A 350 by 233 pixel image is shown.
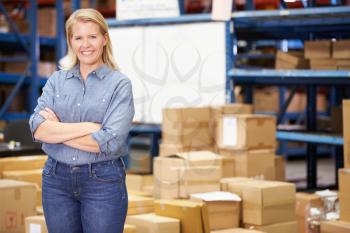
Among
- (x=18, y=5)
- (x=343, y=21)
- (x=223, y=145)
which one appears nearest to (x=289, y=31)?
(x=343, y=21)

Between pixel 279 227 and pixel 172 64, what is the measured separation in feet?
7.16

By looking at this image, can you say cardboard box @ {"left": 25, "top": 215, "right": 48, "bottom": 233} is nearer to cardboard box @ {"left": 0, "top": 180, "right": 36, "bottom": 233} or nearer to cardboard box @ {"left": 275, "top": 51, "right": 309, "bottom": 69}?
cardboard box @ {"left": 0, "top": 180, "right": 36, "bottom": 233}

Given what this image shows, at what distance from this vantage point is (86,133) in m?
3.00

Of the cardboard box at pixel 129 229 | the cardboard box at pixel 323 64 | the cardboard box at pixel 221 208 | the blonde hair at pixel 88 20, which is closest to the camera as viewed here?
the blonde hair at pixel 88 20

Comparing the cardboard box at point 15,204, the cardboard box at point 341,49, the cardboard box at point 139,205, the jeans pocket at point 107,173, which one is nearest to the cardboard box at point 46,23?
the cardboard box at point 341,49

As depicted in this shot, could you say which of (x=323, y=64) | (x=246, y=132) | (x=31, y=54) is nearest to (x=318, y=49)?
(x=323, y=64)

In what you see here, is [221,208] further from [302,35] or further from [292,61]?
[302,35]

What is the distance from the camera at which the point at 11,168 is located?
538cm

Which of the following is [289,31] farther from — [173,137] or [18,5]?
[18,5]

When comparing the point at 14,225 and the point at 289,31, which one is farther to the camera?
the point at 289,31

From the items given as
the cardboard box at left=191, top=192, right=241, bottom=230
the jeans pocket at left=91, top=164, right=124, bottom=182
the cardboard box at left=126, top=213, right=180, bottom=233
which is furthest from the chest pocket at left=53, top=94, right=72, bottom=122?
the cardboard box at left=191, top=192, right=241, bottom=230

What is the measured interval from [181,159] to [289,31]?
261 centimetres

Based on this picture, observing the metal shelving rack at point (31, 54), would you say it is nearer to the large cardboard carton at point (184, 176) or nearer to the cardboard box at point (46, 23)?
the cardboard box at point (46, 23)

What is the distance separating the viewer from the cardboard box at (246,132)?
5512 millimetres
